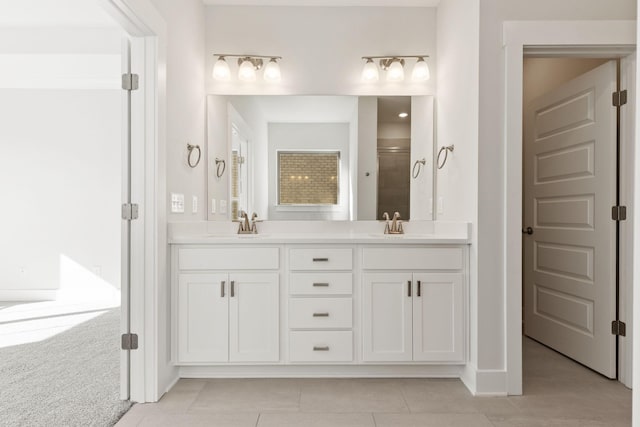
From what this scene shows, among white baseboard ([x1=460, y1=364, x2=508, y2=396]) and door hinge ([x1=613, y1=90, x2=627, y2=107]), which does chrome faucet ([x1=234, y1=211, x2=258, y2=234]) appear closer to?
white baseboard ([x1=460, y1=364, x2=508, y2=396])

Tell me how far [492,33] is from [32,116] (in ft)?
16.3

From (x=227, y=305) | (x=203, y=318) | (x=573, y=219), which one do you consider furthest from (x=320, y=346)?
(x=573, y=219)

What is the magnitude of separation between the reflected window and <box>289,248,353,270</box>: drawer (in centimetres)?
81

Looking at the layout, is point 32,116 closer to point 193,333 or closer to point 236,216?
point 236,216

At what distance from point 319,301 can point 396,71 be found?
1.81m

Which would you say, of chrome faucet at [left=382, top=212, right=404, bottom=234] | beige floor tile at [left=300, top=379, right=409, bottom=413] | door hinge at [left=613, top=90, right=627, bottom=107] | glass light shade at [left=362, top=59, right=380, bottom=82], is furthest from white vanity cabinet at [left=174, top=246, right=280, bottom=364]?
door hinge at [left=613, top=90, right=627, bottom=107]

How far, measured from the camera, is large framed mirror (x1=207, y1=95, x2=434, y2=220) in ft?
10.7

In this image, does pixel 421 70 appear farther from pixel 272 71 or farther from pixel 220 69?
pixel 220 69

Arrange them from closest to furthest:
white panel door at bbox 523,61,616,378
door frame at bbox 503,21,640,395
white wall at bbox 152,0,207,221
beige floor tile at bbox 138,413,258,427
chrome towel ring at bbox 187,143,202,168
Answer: beige floor tile at bbox 138,413,258,427 → door frame at bbox 503,21,640,395 → white wall at bbox 152,0,207,221 → white panel door at bbox 523,61,616,378 → chrome towel ring at bbox 187,143,202,168

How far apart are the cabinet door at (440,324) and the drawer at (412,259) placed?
78 mm

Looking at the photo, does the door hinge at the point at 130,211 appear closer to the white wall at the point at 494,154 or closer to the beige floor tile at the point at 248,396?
the beige floor tile at the point at 248,396

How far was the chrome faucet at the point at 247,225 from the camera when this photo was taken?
3227mm

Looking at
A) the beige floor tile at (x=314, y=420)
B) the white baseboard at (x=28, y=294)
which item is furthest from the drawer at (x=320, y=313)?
the white baseboard at (x=28, y=294)

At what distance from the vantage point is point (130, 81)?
88.7 inches
